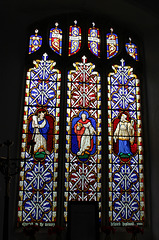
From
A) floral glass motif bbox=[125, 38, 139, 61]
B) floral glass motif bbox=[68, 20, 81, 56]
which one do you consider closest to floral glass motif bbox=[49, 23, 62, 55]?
floral glass motif bbox=[68, 20, 81, 56]

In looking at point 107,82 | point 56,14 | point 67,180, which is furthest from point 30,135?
point 56,14

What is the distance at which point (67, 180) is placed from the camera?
5738 mm

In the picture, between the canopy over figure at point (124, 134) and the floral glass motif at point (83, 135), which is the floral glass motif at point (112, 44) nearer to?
the floral glass motif at point (83, 135)

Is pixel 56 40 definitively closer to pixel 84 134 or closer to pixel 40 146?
pixel 84 134

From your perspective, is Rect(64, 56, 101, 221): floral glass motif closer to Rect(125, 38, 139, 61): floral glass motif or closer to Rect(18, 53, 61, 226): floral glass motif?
Rect(18, 53, 61, 226): floral glass motif

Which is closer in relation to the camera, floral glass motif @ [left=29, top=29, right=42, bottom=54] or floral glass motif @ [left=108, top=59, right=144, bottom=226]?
floral glass motif @ [left=108, top=59, right=144, bottom=226]

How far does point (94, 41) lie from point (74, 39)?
382mm

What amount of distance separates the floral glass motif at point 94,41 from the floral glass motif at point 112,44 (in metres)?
0.19

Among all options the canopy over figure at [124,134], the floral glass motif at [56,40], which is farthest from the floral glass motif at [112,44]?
the canopy over figure at [124,134]

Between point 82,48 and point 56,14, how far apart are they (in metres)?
0.81

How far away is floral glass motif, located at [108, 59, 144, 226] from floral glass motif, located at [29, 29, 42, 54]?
1459 millimetres

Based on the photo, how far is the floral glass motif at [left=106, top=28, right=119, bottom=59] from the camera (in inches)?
262
